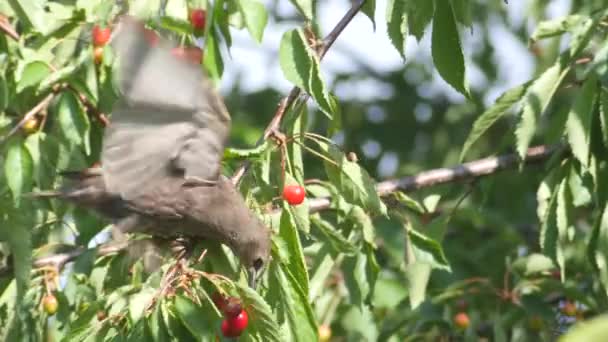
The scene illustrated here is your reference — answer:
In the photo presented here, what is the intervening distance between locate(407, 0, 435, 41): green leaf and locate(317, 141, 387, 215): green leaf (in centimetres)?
53

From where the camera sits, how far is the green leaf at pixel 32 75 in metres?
4.44

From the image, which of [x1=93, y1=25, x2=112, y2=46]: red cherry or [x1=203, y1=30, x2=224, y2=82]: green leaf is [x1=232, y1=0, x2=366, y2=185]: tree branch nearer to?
[x1=203, y1=30, x2=224, y2=82]: green leaf

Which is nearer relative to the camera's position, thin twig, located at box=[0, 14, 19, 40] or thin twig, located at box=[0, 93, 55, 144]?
thin twig, located at box=[0, 93, 55, 144]

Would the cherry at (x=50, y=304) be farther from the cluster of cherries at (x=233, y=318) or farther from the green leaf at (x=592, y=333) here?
the green leaf at (x=592, y=333)

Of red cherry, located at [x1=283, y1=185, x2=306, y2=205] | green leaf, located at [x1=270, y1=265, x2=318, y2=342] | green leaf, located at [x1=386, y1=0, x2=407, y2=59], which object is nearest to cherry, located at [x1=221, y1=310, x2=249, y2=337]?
green leaf, located at [x1=270, y1=265, x2=318, y2=342]

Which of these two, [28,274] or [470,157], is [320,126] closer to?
[470,157]

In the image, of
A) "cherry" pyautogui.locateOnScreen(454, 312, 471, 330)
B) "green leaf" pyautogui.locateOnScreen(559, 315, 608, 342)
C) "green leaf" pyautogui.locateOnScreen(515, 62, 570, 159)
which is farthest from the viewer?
"cherry" pyautogui.locateOnScreen(454, 312, 471, 330)

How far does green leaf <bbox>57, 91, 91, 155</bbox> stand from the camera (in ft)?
15.1

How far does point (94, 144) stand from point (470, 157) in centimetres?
336

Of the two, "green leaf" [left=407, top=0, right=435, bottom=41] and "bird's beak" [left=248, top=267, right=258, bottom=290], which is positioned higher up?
"green leaf" [left=407, top=0, right=435, bottom=41]

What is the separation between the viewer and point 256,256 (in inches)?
159

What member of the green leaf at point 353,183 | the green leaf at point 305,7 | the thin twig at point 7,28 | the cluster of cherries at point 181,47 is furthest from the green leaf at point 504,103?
the thin twig at point 7,28

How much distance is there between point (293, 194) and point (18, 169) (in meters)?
1.14

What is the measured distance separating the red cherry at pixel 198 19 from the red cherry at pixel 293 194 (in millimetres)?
926
